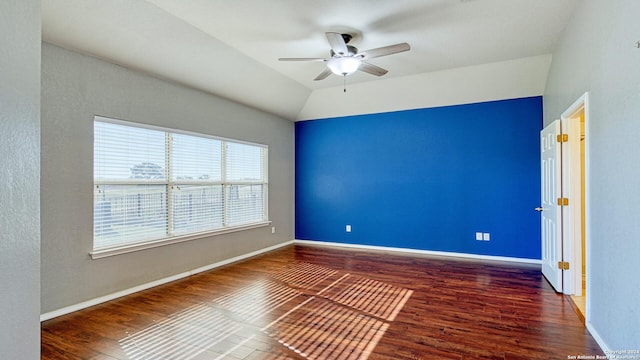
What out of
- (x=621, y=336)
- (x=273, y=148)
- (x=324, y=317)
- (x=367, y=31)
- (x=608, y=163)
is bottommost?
(x=324, y=317)

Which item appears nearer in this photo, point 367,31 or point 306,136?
point 367,31

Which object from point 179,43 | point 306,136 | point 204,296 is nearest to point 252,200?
point 306,136

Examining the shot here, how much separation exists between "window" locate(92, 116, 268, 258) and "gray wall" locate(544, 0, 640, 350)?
4385 mm

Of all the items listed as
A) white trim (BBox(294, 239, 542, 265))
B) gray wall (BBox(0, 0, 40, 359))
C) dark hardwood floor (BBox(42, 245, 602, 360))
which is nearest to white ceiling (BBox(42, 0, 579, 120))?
gray wall (BBox(0, 0, 40, 359))

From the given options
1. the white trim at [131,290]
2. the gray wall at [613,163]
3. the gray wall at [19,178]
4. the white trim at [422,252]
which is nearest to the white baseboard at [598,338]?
the gray wall at [613,163]

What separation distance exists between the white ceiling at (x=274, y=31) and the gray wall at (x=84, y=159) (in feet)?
0.64

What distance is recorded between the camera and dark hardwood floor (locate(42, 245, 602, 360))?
244 centimetres

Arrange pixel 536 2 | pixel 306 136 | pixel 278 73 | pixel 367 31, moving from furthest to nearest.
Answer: pixel 306 136, pixel 278 73, pixel 367 31, pixel 536 2

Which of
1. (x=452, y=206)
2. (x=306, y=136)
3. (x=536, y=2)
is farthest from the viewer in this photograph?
(x=306, y=136)

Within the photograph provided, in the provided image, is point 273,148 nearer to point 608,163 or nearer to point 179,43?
point 179,43

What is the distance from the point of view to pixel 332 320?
2.99 metres

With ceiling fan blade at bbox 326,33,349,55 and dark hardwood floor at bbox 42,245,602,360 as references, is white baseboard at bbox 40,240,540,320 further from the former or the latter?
ceiling fan blade at bbox 326,33,349,55

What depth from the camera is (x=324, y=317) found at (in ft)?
10.0

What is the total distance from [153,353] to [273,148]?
14.1ft
